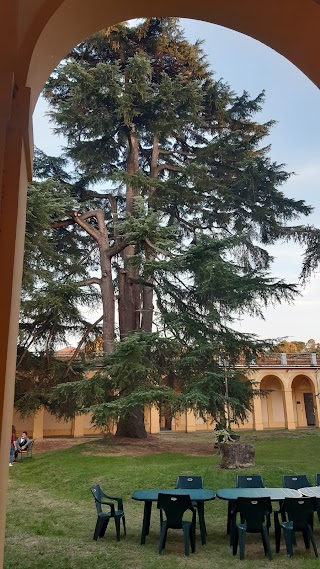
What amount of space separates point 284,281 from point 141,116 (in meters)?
7.87

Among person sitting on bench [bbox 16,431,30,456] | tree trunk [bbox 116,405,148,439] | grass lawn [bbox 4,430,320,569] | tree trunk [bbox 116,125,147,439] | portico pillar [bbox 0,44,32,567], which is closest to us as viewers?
portico pillar [bbox 0,44,32,567]

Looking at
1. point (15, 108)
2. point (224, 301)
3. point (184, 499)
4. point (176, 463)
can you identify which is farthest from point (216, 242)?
point (15, 108)

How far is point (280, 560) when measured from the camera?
19.1 feet

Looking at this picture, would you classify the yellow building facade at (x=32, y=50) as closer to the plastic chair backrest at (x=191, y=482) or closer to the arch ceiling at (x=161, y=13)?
the arch ceiling at (x=161, y=13)

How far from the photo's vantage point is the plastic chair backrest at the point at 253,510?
6035 millimetres

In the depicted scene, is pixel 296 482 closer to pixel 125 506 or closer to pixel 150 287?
pixel 125 506

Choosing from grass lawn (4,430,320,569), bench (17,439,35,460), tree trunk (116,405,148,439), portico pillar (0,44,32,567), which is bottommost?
grass lawn (4,430,320,569)

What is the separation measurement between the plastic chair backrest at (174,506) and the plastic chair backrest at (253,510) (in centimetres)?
71

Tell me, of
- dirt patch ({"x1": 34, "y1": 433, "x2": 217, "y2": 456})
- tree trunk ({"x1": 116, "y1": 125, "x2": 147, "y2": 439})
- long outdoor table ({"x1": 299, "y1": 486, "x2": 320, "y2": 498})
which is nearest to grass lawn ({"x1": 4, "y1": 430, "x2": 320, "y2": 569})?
dirt patch ({"x1": 34, "y1": 433, "x2": 217, "y2": 456})

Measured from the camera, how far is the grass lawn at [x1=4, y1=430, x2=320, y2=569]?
5.82 m

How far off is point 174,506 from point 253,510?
3.53 ft

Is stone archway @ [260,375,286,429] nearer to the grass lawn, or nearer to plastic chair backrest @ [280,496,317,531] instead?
the grass lawn

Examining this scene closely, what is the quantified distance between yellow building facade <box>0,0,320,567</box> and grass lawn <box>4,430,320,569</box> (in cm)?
485

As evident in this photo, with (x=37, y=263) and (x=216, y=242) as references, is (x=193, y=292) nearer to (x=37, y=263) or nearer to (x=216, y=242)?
(x=216, y=242)
